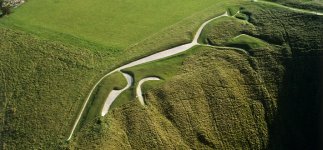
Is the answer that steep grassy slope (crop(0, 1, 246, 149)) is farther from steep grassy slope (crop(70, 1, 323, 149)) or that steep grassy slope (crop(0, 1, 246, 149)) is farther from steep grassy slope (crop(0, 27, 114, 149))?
steep grassy slope (crop(70, 1, 323, 149))

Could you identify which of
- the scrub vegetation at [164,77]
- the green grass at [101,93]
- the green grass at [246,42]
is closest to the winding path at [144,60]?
the green grass at [101,93]

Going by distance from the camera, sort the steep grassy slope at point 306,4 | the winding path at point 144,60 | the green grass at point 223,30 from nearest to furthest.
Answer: the winding path at point 144,60
the green grass at point 223,30
the steep grassy slope at point 306,4

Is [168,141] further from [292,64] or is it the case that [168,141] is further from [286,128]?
[292,64]

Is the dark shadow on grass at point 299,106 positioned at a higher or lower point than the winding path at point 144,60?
lower

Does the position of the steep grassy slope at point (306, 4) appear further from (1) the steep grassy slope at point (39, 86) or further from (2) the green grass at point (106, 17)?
(1) the steep grassy slope at point (39, 86)

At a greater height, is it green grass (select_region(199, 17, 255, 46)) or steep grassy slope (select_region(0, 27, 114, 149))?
green grass (select_region(199, 17, 255, 46))

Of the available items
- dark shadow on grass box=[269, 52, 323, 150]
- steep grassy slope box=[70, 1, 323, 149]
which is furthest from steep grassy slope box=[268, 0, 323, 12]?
dark shadow on grass box=[269, 52, 323, 150]
